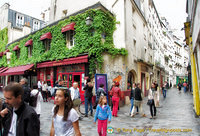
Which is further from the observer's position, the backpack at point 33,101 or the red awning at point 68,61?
the red awning at point 68,61

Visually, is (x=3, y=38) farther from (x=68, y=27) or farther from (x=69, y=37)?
(x=68, y=27)

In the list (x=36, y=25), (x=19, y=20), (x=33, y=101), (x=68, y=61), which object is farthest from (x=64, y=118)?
(x=36, y=25)

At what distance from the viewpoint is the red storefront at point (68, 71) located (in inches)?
455

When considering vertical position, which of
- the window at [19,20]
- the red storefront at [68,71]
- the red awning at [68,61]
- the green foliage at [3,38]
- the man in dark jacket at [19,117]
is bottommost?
the man in dark jacket at [19,117]

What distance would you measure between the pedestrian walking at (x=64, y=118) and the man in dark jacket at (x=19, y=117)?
1.73 ft

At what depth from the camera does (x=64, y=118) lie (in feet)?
7.61

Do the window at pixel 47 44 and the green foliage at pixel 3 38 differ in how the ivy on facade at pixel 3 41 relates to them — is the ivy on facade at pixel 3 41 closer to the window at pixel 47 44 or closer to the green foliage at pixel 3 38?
the green foliage at pixel 3 38

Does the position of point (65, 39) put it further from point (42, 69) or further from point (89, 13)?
point (42, 69)

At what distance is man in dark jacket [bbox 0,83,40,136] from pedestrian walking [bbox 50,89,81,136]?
0.53m

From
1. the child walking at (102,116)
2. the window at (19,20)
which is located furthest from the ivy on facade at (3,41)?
the child walking at (102,116)

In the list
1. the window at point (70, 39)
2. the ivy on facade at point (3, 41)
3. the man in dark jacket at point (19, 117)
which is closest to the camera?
the man in dark jacket at point (19, 117)

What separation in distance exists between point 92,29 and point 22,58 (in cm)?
1143

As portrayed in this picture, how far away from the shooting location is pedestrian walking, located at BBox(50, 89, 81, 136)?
2340mm

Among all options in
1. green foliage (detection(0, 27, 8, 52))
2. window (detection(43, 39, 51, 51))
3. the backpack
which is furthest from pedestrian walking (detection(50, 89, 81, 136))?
green foliage (detection(0, 27, 8, 52))
